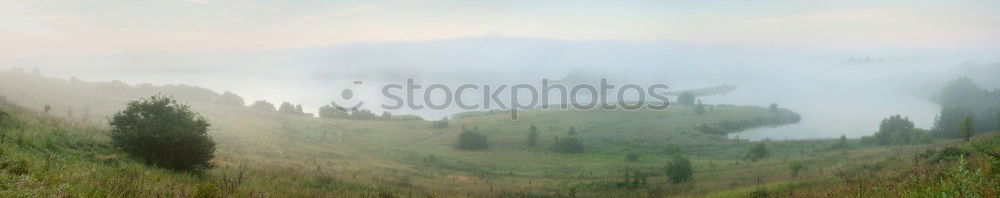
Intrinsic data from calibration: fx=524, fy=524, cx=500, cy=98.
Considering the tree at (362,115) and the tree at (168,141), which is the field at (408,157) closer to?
the tree at (168,141)

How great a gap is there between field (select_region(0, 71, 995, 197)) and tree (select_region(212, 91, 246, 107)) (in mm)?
14111

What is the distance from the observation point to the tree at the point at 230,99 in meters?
114

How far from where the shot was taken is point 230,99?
378ft

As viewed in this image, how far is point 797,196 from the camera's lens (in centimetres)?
1210

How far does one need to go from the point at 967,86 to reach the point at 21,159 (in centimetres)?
21255

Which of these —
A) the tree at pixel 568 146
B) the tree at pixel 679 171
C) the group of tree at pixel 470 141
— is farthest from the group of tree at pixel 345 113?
the tree at pixel 679 171

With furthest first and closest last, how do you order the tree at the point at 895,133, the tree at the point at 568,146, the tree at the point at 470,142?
the tree at the point at 895,133 → the tree at the point at 568,146 → the tree at the point at 470,142

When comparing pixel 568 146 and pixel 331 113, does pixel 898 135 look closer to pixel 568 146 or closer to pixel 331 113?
pixel 568 146

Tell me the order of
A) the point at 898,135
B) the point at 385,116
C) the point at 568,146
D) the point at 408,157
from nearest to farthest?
the point at 408,157
the point at 568,146
the point at 898,135
the point at 385,116

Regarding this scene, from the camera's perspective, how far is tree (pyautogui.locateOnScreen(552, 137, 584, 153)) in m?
86.0

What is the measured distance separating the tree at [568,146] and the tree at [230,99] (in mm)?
71737

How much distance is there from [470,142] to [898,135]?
236 feet

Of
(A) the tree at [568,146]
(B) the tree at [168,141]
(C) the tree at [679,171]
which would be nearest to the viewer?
(B) the tree at [168,141]

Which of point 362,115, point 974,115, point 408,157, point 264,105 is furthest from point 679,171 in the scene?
point 974,115
